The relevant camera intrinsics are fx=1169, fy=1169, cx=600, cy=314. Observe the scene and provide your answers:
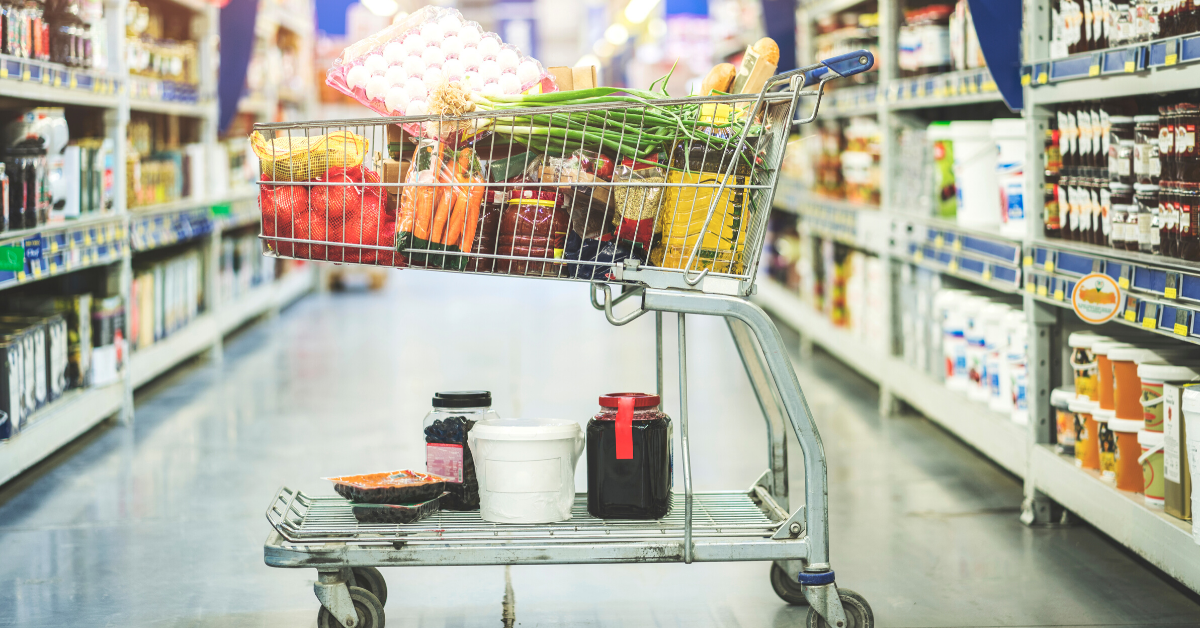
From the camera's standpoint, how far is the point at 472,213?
2410 mm

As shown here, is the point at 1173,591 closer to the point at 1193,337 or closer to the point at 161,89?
the point at 1193,337

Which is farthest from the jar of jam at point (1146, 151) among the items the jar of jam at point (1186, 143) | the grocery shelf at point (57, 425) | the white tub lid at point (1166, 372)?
the grocery shelf at point (57, 425)

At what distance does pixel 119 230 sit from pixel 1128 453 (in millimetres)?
3857

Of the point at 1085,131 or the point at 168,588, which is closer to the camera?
the point at 168,588

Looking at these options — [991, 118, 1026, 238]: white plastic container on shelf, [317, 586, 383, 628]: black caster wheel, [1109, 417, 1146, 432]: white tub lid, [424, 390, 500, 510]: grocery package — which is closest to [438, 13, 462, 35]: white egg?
[424, 390, 500, 510]: grocery package

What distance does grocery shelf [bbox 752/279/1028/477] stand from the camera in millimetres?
3803

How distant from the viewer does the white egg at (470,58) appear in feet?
8.30

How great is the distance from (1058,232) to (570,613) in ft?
6.09

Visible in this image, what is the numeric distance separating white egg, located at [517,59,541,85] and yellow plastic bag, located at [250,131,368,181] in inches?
14.5

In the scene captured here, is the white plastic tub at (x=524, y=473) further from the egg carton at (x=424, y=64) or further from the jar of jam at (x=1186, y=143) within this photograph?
the jar of jam at (x=1186, y=143)

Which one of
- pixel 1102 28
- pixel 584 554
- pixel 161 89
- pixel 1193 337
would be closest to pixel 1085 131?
pixel 1102 28

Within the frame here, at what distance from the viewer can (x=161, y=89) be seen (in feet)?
19.2

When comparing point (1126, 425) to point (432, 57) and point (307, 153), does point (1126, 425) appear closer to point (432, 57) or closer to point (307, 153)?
point (432, 57)

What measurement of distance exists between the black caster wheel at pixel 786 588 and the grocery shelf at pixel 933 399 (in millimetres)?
1176
